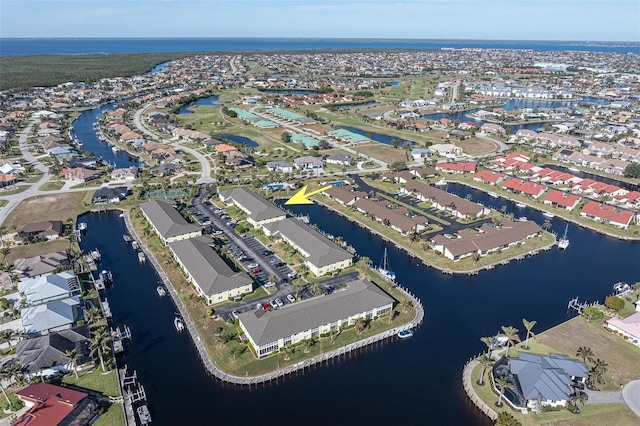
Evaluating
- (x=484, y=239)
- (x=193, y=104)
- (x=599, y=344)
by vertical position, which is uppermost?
(x=193, y=104)

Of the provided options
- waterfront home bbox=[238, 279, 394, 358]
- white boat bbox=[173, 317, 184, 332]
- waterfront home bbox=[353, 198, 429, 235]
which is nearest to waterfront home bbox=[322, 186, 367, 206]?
waterfront home bbox=[353, 198, 429, 235]

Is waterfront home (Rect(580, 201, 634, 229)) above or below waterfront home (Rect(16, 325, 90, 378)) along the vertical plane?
below

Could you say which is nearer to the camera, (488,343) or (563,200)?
(488,343)

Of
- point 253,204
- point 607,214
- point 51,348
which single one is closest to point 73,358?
point 51,348

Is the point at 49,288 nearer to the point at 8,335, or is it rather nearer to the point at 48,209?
the point at 8,335

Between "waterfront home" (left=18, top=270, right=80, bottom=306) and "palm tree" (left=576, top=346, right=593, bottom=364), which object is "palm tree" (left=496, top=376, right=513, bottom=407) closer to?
"palm tree" (left=576, top=346, right=593, bottom=364)

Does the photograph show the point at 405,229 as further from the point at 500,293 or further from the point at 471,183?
the point at 471,183

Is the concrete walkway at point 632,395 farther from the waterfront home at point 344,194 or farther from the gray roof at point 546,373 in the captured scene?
the waterfront home at point 344,194
